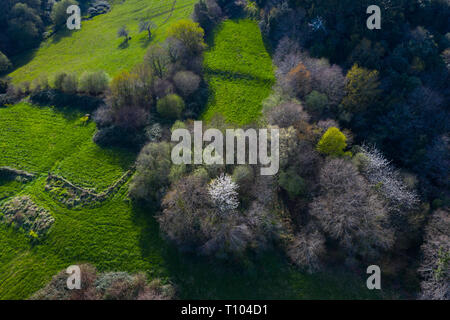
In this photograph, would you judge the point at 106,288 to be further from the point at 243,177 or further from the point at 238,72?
the point at 238,72

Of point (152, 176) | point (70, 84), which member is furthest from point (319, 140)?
point (70, 84)

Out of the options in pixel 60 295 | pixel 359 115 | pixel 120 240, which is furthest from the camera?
pixel 359 115

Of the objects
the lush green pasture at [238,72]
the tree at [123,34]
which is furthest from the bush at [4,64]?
the lush green pasture at [238,72]

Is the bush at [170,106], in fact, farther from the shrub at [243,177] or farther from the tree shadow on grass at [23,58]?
the tree shadow on grass at [23,58]

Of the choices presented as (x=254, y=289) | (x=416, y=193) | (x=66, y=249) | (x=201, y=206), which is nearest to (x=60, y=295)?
(x=66, y=249)

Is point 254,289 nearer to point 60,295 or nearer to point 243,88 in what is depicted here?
point 60,295

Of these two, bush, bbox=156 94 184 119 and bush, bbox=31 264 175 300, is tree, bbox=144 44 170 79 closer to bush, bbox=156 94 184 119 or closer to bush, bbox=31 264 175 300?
bush, bbox=156 94 184 119
